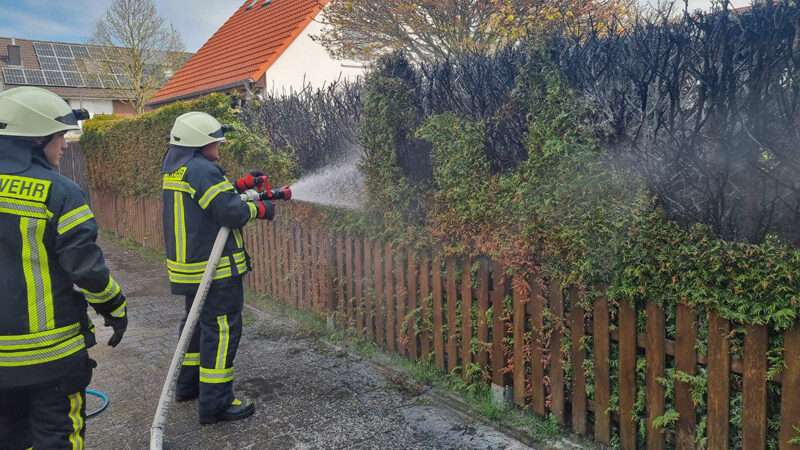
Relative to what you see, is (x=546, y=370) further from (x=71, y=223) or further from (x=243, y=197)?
(x=71, y=223)

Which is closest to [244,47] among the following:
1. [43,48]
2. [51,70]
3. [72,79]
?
[72,79]

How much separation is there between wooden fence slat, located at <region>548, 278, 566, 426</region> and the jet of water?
2.17m

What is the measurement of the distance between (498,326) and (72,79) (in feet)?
142

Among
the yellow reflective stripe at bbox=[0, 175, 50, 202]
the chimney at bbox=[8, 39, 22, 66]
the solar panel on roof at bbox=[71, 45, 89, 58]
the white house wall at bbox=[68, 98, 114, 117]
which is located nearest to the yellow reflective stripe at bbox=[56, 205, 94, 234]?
the yellow reflective stripe at bbox=[0, 175, 50, 202]

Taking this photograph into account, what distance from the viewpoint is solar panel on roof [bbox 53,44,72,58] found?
4169 centimetres

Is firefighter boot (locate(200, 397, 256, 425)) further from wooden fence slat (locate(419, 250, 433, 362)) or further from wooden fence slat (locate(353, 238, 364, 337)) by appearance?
wooden fence slat (locate(353, 238, 364, 337))

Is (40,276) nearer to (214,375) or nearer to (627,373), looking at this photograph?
(214,375)

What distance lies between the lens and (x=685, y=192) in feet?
9.14

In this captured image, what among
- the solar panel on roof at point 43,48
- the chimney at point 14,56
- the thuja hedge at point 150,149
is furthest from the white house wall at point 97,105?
the thuja hedge at point 150,149

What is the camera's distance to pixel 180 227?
3881 millimetres

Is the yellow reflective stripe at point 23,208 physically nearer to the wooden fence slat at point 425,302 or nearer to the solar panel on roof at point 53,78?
the wooden fence slat at point 425,302

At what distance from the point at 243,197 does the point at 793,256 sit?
10.3ft

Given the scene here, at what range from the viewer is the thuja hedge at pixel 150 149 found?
255 inches

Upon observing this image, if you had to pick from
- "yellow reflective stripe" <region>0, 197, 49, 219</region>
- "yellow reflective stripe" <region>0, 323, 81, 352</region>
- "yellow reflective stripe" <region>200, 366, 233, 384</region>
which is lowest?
"yellow reflective stripe" <region>200, 366, 233, 384</region>
